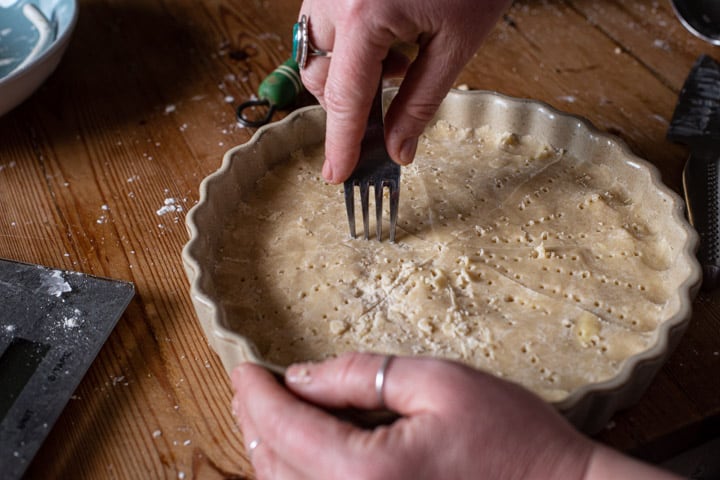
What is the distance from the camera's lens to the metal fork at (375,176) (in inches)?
43.2

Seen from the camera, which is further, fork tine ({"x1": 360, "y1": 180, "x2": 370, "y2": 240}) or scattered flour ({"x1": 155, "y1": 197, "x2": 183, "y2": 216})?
scattered flour ({"x1": 155, "y1": 197, "x2": 183, "y2": 216})

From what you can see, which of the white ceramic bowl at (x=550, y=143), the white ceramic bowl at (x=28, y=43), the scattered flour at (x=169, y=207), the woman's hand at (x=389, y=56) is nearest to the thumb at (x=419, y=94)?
the woman's hand at (x=389, y=56)

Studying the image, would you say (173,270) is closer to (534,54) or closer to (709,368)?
(709,368)

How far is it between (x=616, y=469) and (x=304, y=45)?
2.41 ft

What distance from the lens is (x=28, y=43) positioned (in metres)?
1.71

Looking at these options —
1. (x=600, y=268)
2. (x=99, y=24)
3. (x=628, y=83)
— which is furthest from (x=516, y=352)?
(x=99, y=24)

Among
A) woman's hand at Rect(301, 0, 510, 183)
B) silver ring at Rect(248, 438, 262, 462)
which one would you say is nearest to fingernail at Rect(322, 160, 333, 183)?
woman's hand at Rect(301, 0, 510, 183)

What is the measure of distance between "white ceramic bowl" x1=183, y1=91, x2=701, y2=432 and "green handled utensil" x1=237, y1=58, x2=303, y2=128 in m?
0.24

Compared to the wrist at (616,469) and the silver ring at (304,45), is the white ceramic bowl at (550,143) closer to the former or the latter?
the wrist at (616,469)

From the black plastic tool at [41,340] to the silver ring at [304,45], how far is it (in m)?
0.48

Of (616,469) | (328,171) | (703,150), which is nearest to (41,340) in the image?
(328,171)

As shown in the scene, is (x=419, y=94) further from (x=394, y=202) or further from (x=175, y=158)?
(x=175, y=158)

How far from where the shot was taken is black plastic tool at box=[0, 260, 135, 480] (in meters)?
0.97

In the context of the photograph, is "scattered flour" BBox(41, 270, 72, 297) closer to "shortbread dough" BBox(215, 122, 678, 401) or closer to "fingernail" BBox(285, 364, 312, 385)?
"shortbread dough" BBox(215, 122, 678, 401)
